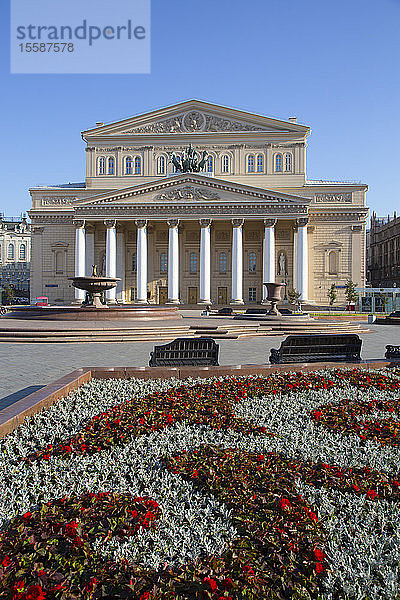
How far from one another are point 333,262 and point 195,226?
16.4m

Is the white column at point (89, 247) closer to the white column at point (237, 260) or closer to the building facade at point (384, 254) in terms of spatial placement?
the white column at point (237, 260)

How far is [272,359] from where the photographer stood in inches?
448

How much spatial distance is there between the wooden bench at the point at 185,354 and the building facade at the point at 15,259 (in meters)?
82.7

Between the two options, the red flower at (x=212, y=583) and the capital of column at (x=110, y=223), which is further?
the capital of column at (x=110, y=223)

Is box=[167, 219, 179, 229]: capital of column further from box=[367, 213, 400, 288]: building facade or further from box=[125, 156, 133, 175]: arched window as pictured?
box=[367, 213, 400, 288]: building facade

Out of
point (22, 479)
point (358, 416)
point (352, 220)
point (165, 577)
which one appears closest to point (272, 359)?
point (358, 416)

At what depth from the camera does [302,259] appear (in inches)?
2009

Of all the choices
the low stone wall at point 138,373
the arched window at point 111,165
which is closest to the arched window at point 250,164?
the arched window at point 111,165

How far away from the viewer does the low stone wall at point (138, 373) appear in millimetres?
7066

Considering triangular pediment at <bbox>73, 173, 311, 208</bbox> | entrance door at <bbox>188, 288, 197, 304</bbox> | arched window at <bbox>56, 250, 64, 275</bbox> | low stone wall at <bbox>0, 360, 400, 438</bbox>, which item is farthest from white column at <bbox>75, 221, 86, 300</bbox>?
low stone wall at <bbox>0, 360, 400, 438</bbox>

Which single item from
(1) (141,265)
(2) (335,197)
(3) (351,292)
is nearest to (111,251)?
(1) (141,265)

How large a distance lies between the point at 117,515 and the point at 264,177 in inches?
2151

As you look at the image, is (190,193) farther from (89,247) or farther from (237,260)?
(89,247)

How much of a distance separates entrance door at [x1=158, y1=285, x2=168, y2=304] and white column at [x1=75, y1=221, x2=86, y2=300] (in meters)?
8.75
